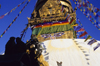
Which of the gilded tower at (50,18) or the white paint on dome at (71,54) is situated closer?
the white paint on dome at (71,54)

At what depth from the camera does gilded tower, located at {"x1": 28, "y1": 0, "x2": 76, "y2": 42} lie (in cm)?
1160

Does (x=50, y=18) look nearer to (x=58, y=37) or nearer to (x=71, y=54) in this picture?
(x=58, y=37)

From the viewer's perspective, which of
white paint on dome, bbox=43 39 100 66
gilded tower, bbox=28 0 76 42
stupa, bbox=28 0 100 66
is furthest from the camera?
gilded tower, bbox=28 0 76 42

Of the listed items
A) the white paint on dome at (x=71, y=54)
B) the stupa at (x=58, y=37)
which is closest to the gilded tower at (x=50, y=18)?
the stupa at (x=58, y=37)

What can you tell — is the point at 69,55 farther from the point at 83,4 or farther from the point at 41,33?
the point at 41,33

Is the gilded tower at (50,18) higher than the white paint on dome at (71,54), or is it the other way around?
the gilded tower at (50,18)

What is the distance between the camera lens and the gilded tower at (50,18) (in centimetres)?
1160

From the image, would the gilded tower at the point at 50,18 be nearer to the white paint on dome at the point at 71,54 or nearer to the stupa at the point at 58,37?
the stupa at the point at 58,37

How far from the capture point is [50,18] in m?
12.8

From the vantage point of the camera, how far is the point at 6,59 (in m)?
2.24

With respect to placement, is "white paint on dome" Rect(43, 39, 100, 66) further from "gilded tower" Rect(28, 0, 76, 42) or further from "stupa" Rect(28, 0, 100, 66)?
"gilded tower" Rect(28, 0, 76, 42)

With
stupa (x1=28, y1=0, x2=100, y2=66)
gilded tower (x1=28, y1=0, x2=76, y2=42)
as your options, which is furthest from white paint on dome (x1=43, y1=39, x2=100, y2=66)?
gilded tower (x1=28, y1=0, x2=76, y2=42)

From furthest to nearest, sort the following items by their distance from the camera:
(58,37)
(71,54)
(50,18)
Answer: (50,18) → (58,37) → (71,54)

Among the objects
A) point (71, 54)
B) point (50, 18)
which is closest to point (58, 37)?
point (50, 18)
